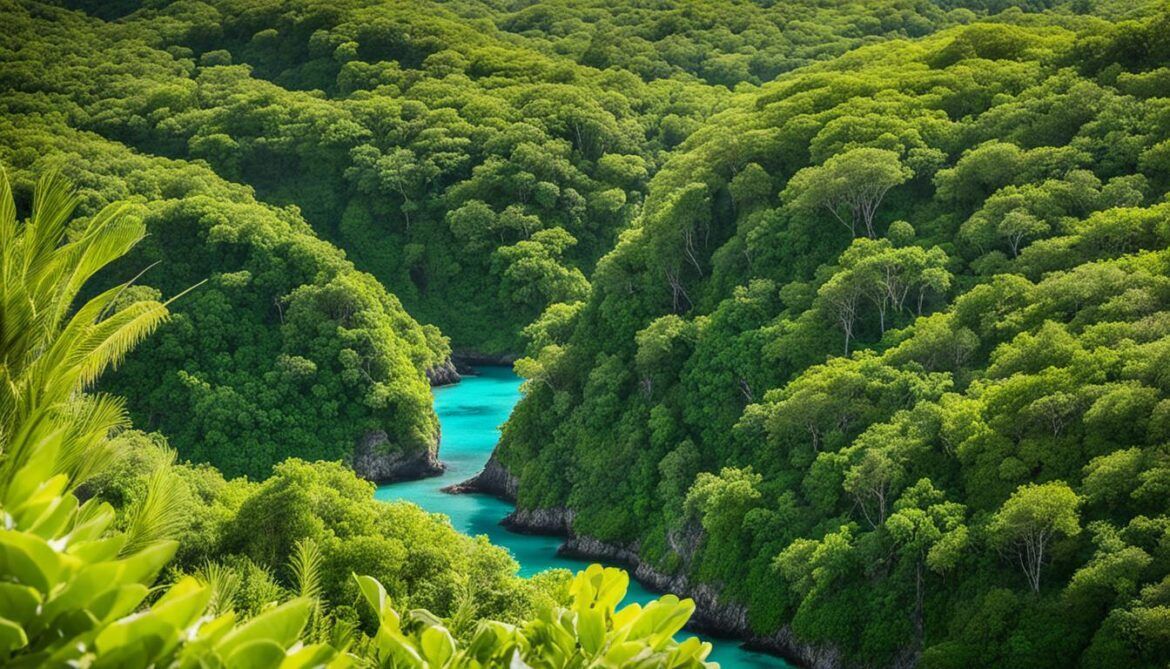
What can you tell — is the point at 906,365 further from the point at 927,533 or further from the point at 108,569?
the point at 108,569

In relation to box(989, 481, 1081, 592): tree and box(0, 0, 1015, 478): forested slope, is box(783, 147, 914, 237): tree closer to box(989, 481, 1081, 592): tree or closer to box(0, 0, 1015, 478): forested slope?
box(989, 481, 1081, 592): tree

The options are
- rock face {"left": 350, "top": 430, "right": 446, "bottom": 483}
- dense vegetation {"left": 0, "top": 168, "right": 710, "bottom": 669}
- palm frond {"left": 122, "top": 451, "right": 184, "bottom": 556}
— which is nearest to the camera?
dense vegetation {"left": 0, "top": 168, "right": 710, "bottom": 669}

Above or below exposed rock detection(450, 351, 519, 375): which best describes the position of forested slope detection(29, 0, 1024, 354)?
above

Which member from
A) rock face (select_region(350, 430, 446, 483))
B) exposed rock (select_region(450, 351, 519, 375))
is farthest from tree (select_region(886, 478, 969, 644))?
exposed rock (select_region(450, 351, 519, 375))

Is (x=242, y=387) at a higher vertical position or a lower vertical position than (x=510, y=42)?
lower

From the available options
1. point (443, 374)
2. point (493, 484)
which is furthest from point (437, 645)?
point (443, 374)

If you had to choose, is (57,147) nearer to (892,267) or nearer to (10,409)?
(892,267)

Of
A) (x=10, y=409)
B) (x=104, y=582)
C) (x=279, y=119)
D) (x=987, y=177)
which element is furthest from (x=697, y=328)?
(x=279, y=119)
